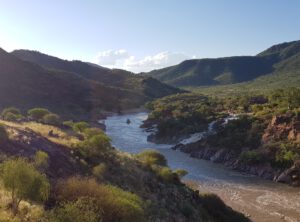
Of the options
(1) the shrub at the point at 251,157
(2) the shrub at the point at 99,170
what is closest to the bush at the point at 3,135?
(2) the shrub at the point at 99,170

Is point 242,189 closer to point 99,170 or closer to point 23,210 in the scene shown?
point 99,170

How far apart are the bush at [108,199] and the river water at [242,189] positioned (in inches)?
771

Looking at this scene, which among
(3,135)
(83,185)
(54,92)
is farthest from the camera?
(54,92)

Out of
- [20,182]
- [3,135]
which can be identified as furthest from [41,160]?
[20,182]

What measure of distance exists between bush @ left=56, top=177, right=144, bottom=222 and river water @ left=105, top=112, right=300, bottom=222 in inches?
771

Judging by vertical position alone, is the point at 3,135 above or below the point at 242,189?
above

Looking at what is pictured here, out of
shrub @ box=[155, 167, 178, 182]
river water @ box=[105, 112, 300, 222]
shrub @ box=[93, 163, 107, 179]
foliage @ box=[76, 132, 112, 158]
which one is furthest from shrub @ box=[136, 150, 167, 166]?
shrub @ box=[93, 163, 107, 179]

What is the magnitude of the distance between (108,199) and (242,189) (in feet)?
95.3

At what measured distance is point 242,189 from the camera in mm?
42844

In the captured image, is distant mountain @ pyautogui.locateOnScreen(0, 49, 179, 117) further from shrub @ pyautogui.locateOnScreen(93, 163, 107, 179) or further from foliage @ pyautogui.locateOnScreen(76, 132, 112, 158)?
shrub @ pyautogui.locateOnScreen(93, 163, 107, 179)

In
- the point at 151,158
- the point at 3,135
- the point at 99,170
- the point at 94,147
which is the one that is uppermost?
the point at 3,135

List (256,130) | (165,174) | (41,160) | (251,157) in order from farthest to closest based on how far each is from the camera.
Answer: (256,130), (251,157), (165,174), (41,160)

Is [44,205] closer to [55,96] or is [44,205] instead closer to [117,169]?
[117,169]

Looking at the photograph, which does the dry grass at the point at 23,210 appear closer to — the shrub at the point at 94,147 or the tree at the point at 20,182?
the tree at the point at 20,182
